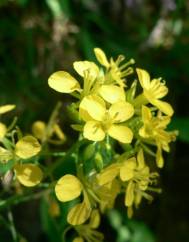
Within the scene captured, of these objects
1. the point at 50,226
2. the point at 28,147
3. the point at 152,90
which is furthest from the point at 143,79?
the point at 50,226

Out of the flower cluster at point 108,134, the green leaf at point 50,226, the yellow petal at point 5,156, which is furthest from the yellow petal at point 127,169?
the green leaf at point 50,226

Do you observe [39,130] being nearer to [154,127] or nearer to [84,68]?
[84,68]

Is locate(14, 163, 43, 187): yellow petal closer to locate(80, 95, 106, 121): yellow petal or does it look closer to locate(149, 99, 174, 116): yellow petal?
locate(80, 95, 106, 121): yellow petal

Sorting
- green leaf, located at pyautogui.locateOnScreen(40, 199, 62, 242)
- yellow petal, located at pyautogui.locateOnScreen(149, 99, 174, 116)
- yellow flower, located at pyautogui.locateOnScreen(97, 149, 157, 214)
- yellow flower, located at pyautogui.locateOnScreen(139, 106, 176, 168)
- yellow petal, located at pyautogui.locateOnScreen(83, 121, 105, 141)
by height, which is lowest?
green leaf, located at pyautogui.locateOnScreen(40, 199, 62, 242)

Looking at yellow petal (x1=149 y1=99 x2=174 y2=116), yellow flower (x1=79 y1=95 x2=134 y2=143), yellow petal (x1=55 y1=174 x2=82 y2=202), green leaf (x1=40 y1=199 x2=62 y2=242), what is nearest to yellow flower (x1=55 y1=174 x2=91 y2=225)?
yellow petal (x1=55 y1=174 x2=82 y2=202)

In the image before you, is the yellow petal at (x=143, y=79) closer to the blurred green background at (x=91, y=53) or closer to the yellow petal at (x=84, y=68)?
the yellow petal at (x=84, y=68)

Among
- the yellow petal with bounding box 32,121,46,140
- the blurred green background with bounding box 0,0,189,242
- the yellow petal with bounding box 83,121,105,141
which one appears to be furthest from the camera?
the blurred green background with bounding box 0,0,189,242
